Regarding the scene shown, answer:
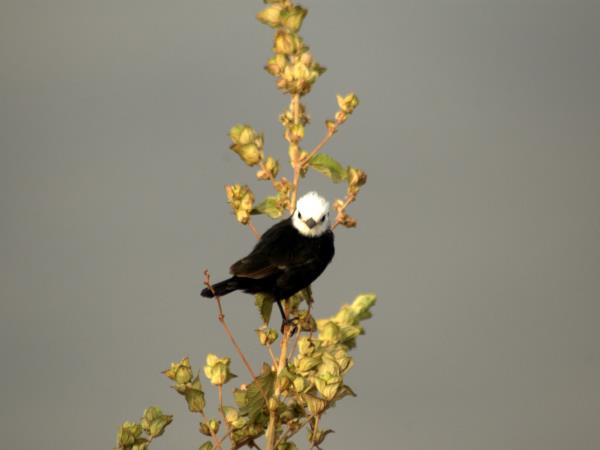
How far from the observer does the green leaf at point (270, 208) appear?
2836 millimetres

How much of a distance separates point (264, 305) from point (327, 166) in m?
0.65

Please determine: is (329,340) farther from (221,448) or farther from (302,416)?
(221,448)

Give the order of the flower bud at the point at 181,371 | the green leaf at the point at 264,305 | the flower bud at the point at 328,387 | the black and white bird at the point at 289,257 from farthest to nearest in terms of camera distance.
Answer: the black and white bird at the point at 289,257 → the green leaf at the point at 264,305 → the flower bud at the point at 181,371 → the flower bud at the point at 328,387

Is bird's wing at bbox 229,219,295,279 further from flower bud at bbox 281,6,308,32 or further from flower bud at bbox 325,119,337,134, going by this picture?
flower bud at bbox 281,6,308,32

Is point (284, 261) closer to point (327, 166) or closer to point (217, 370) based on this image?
point (327, 166)

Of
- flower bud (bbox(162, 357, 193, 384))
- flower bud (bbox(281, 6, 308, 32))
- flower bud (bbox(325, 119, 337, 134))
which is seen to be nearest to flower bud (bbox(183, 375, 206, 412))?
flower bud (bbox(162, 357, 193, 384))

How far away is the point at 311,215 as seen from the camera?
11.3 feet

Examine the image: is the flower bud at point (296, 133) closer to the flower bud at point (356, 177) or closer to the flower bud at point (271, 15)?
the flower bud at point (356, 177)

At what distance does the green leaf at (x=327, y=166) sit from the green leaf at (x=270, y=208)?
0.18 meters

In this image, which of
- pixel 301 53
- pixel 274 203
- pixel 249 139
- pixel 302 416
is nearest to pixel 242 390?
pixel 302 416

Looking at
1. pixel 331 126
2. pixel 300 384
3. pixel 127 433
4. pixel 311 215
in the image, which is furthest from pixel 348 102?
pixel 127 433

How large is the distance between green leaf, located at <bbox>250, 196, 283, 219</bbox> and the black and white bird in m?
0.44

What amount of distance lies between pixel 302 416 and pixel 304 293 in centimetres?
78

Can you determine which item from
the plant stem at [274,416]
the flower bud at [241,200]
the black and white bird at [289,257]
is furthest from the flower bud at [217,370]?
the black and white bird at [289,257]
